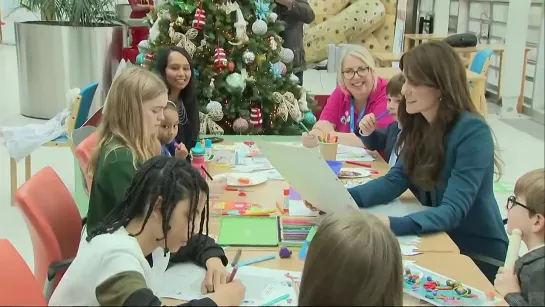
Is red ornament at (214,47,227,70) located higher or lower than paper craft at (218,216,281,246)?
higher

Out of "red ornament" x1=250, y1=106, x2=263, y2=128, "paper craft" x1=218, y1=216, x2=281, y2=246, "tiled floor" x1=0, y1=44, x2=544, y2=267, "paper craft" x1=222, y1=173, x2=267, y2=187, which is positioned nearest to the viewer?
"paper craft" x1=218, y1=216, x2=281, y2=246

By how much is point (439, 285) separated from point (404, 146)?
0.90 metres

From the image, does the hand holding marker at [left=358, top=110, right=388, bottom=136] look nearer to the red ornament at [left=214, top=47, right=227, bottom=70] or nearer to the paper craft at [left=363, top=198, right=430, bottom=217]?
the paper craft at [left=363, top=198, right=430, bottom=217]

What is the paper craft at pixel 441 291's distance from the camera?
5.14 feet

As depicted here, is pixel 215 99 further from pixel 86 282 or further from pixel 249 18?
pixel 86 282

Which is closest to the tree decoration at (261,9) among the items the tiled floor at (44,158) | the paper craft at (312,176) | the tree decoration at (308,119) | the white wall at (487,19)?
the tree decoration at (308,119)

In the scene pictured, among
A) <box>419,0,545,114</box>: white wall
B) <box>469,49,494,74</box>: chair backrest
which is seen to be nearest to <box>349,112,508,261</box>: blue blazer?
<box>469,49,494,74</box>: chair backrest

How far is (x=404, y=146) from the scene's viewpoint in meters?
2.46

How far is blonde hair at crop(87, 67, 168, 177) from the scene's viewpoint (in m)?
2.12

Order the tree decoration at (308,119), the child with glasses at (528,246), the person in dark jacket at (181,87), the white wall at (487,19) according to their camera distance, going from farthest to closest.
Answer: the white wall at (487,19)
the tree decoration at (308,119)
the person in dark jacket at (181,87)
the child with glasses at (528,246)

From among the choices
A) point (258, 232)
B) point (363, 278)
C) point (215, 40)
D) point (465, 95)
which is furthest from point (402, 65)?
point (215, 40)

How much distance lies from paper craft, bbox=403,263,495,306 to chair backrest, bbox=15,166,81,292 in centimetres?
114

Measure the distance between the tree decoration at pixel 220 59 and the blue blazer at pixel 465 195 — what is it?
200 centimetres

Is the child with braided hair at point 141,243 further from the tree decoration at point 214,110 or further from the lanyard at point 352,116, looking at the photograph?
the tree decoration at point 214,110
